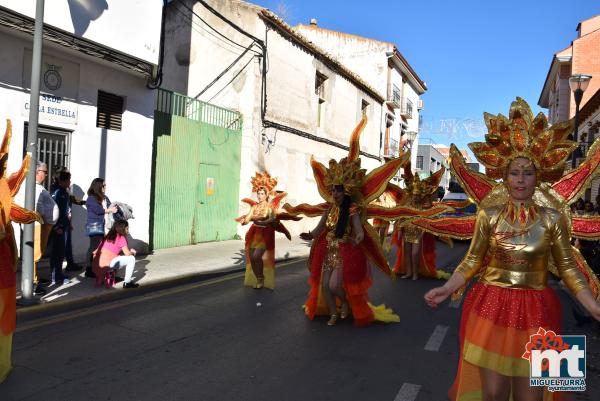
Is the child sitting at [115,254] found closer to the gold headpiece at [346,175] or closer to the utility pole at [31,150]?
the utility pole at [31,150]

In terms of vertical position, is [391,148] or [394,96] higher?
[394,96]

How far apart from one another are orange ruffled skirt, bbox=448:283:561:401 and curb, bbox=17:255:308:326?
5231mm

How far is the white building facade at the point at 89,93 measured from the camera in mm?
8289

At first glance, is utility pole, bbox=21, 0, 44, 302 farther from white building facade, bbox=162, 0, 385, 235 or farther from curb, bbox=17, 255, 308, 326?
white building facade, bbox=162, 0, 385, 235

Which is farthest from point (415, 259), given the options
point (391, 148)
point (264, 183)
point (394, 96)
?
point (391, 148)

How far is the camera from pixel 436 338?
594 centimetres

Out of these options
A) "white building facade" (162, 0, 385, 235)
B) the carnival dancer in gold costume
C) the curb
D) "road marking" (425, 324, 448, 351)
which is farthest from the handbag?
"white building facade" (162, 0, 385, 235)

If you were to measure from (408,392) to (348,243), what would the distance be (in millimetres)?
2312

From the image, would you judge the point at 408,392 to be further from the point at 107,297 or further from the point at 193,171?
the point at 193,171

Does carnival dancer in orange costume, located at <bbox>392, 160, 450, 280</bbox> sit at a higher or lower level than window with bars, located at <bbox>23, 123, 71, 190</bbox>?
lower

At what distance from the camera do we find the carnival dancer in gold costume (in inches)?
120

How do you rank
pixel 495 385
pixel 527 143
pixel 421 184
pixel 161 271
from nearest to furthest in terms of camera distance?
pixel 495 385, pixel 527 143, pixel 161 271, pixel 421 184

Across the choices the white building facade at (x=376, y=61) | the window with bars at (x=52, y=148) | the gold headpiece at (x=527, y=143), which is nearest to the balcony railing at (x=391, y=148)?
the white building facade at (x=376, y=61)

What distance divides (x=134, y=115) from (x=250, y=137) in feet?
15.9
